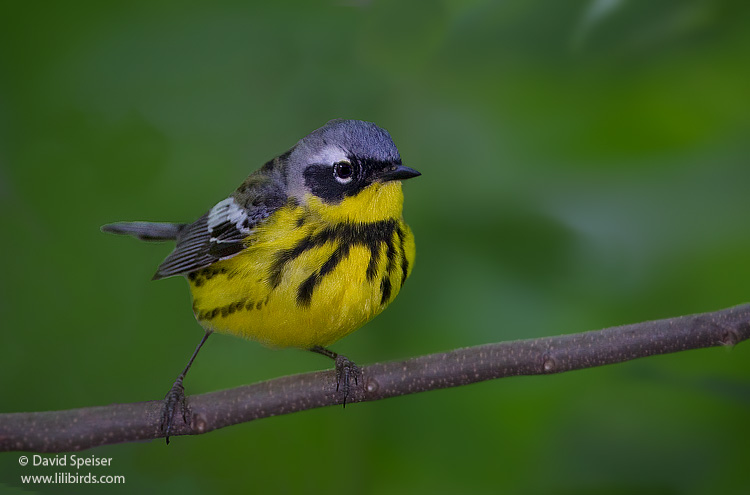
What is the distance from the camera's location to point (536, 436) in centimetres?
323

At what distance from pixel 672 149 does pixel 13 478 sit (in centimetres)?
318

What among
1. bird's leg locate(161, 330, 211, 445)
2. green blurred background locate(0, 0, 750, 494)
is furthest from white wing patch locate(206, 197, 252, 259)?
bird's leg locate(161, 330, 211, 445)

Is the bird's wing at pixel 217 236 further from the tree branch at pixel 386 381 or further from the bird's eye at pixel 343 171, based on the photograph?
the tree branch at pixel 386 381

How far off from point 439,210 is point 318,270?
0.79 m

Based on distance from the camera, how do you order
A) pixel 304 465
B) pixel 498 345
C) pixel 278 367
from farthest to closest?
1. pixel 278 367
2. pixel 304 465
3. pixel 498 345

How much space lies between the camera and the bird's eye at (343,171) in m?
3.34

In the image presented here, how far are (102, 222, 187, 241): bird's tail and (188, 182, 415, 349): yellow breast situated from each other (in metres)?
0.59

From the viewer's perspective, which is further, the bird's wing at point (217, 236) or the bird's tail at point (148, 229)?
the bird's tail at point (148, 229)

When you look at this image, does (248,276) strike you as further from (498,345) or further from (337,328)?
(498,345)

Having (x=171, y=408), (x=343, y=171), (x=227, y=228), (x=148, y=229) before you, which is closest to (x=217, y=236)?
(x=227, y=228)

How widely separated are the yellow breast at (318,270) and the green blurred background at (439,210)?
0.38m

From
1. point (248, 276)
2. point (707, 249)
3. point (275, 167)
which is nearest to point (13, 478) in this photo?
point (248, 276)

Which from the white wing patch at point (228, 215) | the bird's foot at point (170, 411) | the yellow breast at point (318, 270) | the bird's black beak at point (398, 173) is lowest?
the bird's foot at point (170, 411)

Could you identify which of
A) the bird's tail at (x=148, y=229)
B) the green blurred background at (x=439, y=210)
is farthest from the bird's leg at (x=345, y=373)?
Answer: the bird's tail at (x=148, y=229)
